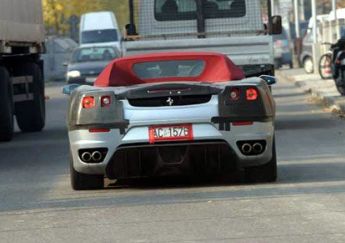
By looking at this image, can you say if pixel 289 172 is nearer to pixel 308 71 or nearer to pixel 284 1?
pixel 308 71

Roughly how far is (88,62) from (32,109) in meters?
14.4

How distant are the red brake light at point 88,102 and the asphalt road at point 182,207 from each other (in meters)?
0.87

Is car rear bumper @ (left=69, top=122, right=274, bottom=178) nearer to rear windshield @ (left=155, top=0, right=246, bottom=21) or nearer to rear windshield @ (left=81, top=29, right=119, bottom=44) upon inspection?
rear windshield @ (left=155, top=0, right=246, bottom=21)

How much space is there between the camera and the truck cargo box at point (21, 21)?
1777 centimetres

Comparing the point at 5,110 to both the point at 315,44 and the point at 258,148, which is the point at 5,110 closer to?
the point at 258,148

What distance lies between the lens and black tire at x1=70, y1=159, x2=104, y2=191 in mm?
11492

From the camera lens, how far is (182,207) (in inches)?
399

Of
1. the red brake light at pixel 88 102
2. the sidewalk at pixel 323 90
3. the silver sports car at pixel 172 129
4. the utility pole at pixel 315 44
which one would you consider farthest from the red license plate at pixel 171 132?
the utility pole at pixel 315 44

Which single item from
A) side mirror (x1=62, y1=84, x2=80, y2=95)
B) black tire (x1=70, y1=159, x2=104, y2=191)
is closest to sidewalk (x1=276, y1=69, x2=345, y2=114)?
side mirror (x1=62, y1=84, x2=80, y2=95)

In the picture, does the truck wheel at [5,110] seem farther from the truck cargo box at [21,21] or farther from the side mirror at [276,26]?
the side mirror at [276,26]

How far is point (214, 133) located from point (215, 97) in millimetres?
373

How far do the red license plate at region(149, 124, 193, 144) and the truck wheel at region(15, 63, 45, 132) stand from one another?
33.4 ft

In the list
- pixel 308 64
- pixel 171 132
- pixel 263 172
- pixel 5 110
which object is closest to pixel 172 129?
pixel 171 132

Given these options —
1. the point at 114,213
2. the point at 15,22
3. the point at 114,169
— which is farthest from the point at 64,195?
the point at 15,22
